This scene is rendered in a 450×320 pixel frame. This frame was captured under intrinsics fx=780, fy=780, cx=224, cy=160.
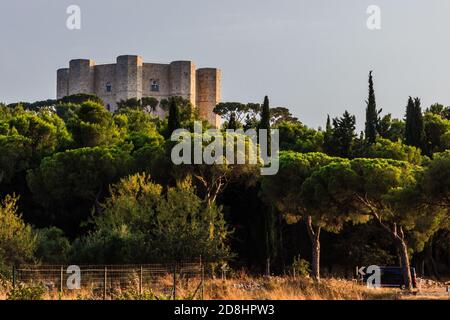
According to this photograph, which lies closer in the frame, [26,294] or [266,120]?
[26,294]

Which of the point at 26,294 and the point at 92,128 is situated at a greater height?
the point at 92,128

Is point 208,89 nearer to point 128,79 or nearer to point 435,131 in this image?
point 128,79

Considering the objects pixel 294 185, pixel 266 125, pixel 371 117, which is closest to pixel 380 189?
pixel 294 185

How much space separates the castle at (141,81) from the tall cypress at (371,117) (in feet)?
123

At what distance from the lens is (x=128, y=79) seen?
3059 inches

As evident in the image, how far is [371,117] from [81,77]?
45901 mm

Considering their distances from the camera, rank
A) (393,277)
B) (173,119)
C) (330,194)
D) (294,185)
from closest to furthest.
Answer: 1. (330,194)
2. (393,277)
3. (294,185)
4. (173,119)

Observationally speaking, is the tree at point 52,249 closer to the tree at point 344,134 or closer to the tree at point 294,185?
the tree at point 294,185

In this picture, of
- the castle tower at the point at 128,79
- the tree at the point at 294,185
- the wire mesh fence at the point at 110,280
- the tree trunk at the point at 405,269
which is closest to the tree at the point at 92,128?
the tree at the point at 294,185

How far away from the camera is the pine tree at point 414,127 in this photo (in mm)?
36188

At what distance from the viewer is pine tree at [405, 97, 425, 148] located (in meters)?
36.2

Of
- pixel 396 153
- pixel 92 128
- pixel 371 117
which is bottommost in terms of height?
pixel 396 153

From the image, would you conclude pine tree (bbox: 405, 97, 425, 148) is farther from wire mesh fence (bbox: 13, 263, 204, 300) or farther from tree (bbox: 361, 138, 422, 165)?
wire mesh fence (bbox: 13, 263, 204, 300)

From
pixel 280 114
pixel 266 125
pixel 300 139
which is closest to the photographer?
pixel 266 125
